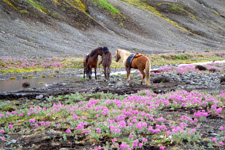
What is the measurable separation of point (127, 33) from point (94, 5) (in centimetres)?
2512

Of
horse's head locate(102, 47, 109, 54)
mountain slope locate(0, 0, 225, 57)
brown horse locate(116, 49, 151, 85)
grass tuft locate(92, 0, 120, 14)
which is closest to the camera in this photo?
brown horse locate(116, 49, 151, 85)

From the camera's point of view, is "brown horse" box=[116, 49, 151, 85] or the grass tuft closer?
"brown horse" box=[116, 49, 151, 85]

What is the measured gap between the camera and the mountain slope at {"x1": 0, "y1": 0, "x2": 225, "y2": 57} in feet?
213

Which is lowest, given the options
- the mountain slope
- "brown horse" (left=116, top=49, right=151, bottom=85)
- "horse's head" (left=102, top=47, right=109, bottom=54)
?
"brown horse" (left=116, top=49, right=151, bottom=85)

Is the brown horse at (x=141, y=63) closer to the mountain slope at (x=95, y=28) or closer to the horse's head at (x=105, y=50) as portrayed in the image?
the horse's head at (x=105, y=50)

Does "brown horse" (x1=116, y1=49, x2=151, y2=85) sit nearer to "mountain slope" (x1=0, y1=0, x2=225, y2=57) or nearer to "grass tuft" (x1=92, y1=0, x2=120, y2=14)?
"mountain slope" (x1=0, y1=0, x2=225, y2=57)

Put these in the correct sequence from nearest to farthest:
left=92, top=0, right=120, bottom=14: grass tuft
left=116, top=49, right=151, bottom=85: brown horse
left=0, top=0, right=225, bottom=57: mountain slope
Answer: left=116, top=49, right=151, bottom=85: brown horse → left=0, top=0, right=225, bottom=57: mountain slope → left=92, top=0, right=120, bottom=14: grass tuft

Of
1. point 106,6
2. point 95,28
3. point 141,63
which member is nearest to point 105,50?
point 141,63

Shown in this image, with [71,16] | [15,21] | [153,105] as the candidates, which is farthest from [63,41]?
[153,105]

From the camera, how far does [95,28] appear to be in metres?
95.1

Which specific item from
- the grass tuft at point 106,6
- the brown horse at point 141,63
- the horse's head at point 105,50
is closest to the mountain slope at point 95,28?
the grass tuft at point 106,6

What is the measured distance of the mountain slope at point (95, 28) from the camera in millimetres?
64875

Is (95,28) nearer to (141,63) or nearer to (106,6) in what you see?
(106,6)

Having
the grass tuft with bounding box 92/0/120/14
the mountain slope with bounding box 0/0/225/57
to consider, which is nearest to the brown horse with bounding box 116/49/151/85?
the mountain slope with bounding box 0/0/225/57
